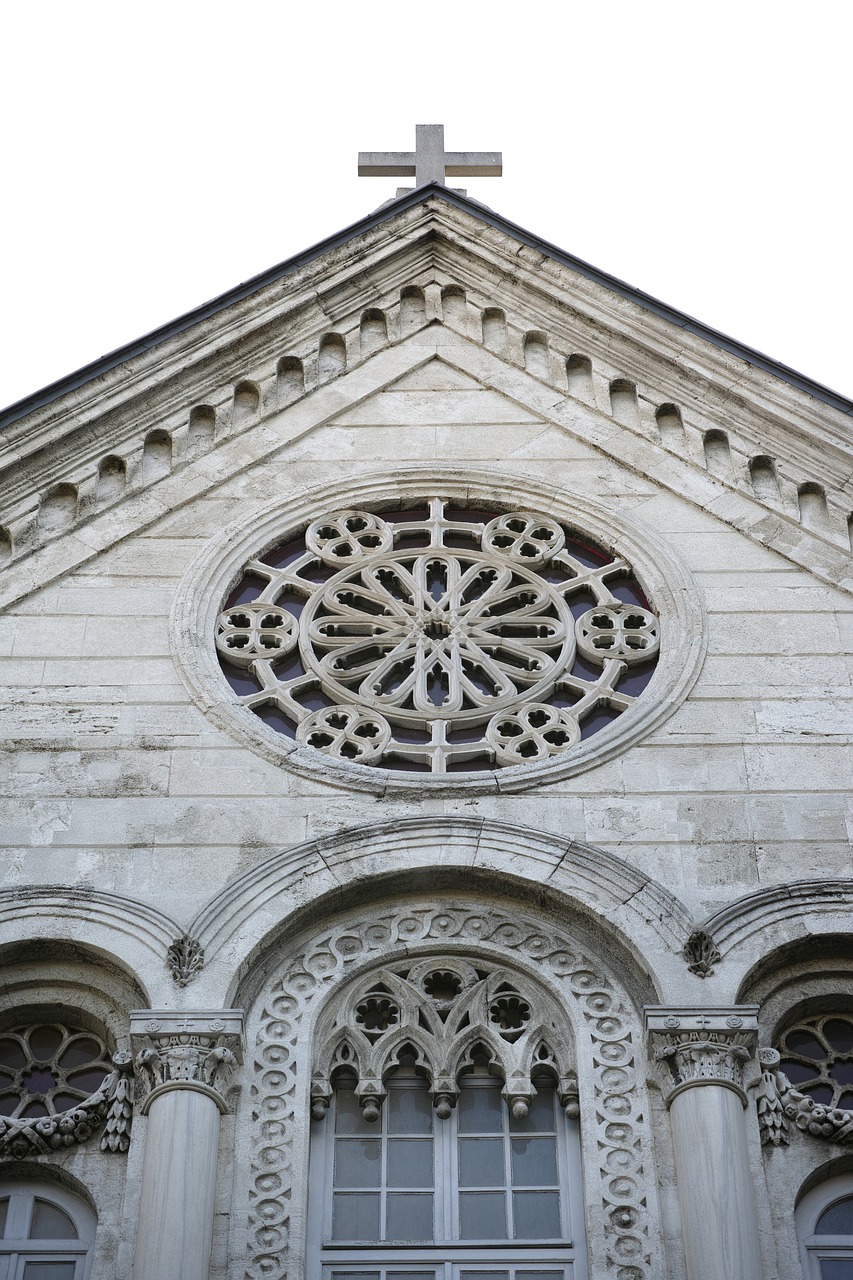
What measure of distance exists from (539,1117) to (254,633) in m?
4.31

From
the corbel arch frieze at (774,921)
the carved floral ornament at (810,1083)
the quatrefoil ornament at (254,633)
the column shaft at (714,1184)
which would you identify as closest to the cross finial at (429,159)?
the quatrefoil ornament at (254,633)

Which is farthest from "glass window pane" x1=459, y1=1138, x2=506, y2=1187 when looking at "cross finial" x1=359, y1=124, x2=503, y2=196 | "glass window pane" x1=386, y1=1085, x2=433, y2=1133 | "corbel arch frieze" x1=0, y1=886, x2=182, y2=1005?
"cross finial" x1=359, y1=124, x2=503, y2=196

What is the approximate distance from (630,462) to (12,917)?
243 inches

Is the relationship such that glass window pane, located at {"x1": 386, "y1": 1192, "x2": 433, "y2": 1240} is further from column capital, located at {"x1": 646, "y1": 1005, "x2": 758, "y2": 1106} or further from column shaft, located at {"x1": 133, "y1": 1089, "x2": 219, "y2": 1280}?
column capital, located at {"x1": 646, "y1": 1005, "x2": 758, "y2": 1106}

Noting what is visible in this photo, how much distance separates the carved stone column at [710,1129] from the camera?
1177 centimetres

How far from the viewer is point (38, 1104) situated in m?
13.1

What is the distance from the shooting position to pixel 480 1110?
1306cm

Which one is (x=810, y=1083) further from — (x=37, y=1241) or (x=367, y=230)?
(x=367, y=230)

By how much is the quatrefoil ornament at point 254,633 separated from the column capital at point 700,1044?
4130 millimetres

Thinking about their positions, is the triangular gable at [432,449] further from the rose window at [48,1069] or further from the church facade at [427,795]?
the rose window at [48,1069]

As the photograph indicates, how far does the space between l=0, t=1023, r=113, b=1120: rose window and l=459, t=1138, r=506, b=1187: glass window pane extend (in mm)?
2236

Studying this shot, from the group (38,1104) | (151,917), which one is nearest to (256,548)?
(151,917)

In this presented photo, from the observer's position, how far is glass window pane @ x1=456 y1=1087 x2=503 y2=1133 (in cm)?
1298

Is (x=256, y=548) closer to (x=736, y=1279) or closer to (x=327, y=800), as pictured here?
(x=327, y=800)
